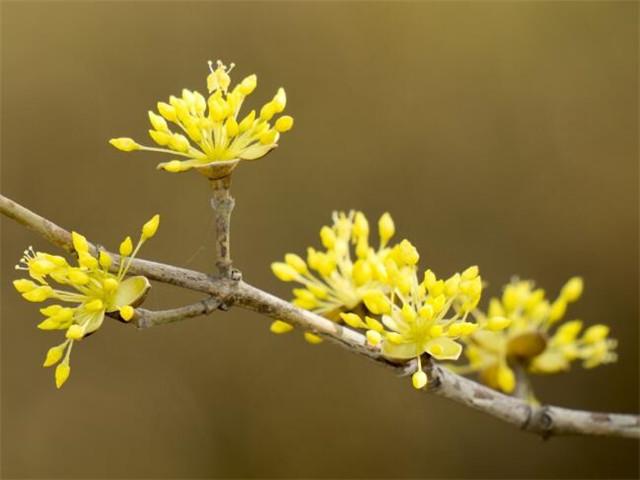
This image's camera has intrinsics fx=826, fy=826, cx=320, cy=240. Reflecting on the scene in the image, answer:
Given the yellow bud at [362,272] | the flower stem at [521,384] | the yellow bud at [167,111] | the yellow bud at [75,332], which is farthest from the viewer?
the flower stem at [521,384]

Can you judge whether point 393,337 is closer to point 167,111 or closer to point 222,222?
point 222,222

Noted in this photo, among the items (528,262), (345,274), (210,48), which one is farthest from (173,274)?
(528,262)

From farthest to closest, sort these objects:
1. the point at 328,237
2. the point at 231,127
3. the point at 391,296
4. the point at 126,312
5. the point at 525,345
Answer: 1. the point at 525,345
2. the point at 328,237
3. the point at 391,296
4. the point at 231,127
5. the point at 126,312

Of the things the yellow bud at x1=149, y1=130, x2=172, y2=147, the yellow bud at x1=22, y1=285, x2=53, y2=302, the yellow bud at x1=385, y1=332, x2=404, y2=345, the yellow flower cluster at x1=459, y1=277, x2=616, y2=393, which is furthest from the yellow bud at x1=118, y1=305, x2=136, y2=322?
the yellow flower cluster at x1=459, y1=277, x2=616, y2=393

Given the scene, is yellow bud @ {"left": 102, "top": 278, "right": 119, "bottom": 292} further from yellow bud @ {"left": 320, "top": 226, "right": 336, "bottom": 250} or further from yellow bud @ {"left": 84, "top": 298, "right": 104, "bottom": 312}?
yellow bud @ {"left": 320, "top": 226, "right": 336, "bottom": 250}

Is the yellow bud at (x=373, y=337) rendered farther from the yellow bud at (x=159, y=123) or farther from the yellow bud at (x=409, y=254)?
the yellow bud at (x=159, y=123)

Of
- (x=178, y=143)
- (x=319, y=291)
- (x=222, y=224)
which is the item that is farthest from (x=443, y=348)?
(x=178, y=143)

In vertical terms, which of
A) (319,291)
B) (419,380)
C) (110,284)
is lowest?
(419,380)

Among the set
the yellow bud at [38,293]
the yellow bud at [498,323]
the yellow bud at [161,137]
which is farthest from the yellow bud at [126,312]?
the yellow bud at [498,323]

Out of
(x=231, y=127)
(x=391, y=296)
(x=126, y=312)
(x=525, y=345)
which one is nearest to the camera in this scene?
(x=126, y=312)
